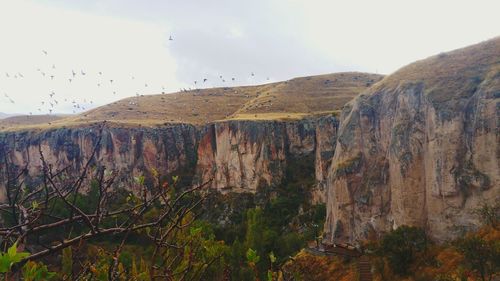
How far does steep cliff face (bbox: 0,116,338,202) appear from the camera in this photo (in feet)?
234

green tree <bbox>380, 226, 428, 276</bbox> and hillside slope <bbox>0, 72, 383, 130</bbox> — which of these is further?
hillside slope <bbox>0, 72, 383, 130</bbox>

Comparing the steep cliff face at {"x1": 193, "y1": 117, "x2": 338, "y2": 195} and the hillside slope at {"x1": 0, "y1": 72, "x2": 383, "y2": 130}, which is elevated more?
the hillside slope at {"x1": 0, "y1": 72, "x2": 383, "y2": 130}

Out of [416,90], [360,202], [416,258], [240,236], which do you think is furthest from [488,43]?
[240,236]

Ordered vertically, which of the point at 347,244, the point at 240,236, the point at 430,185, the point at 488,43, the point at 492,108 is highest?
the point at 488,43

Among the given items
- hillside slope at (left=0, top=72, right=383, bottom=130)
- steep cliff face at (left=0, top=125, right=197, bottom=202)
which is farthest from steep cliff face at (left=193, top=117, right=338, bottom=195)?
→ steep cliff face at (left=0, top=125, right=197, bottom=202)

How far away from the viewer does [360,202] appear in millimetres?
43406

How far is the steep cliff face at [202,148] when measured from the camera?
7138cm

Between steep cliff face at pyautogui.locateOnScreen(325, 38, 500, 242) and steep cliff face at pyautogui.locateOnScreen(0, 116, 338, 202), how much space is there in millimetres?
20222

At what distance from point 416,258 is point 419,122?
38.7 ft

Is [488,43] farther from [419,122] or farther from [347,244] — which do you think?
[347,244]

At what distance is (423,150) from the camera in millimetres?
38312

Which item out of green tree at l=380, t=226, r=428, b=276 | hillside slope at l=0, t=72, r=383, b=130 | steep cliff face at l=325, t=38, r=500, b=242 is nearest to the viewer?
green tree at l=380, t=226, r=428, b=276

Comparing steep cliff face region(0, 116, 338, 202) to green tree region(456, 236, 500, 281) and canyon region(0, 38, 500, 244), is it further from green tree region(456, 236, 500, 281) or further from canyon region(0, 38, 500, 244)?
green tree region(456, 236, 500, 281)

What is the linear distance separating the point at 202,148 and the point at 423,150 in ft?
158
